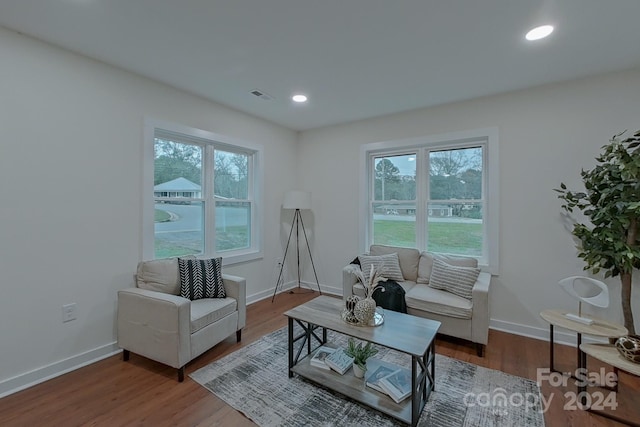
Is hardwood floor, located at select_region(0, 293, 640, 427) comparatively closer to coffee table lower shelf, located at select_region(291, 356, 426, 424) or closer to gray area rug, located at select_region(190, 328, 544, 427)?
gray area rug, located at select_region(190, 328, 544, 427)

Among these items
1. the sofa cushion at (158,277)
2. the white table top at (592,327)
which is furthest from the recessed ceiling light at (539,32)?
the sofa cushion at (158,277)

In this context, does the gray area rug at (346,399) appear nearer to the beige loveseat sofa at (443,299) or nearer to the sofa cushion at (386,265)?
the beige loveseat sofa at (443,299)

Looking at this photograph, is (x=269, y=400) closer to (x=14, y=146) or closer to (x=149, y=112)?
(x=14, y=146)

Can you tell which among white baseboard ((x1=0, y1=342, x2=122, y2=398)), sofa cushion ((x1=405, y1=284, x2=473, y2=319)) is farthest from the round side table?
white baseboard ((x1=0, y1=342, x2=122, y2=398))

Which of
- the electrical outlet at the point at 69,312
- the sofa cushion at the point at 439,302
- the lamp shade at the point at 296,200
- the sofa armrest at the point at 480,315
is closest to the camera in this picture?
the electrical outlet at the point at 69,312

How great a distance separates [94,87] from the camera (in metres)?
2.54

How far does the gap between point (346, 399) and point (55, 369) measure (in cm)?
234

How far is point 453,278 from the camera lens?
9.90 ft

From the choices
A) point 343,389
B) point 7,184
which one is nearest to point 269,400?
point 343,389

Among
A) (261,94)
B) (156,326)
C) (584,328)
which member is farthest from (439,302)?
(261,94)

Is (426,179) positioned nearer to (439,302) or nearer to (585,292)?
(439,302)

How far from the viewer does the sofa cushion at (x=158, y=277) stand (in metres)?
2.69

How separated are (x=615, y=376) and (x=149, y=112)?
474 centimetres

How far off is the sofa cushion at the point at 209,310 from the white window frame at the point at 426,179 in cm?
211
